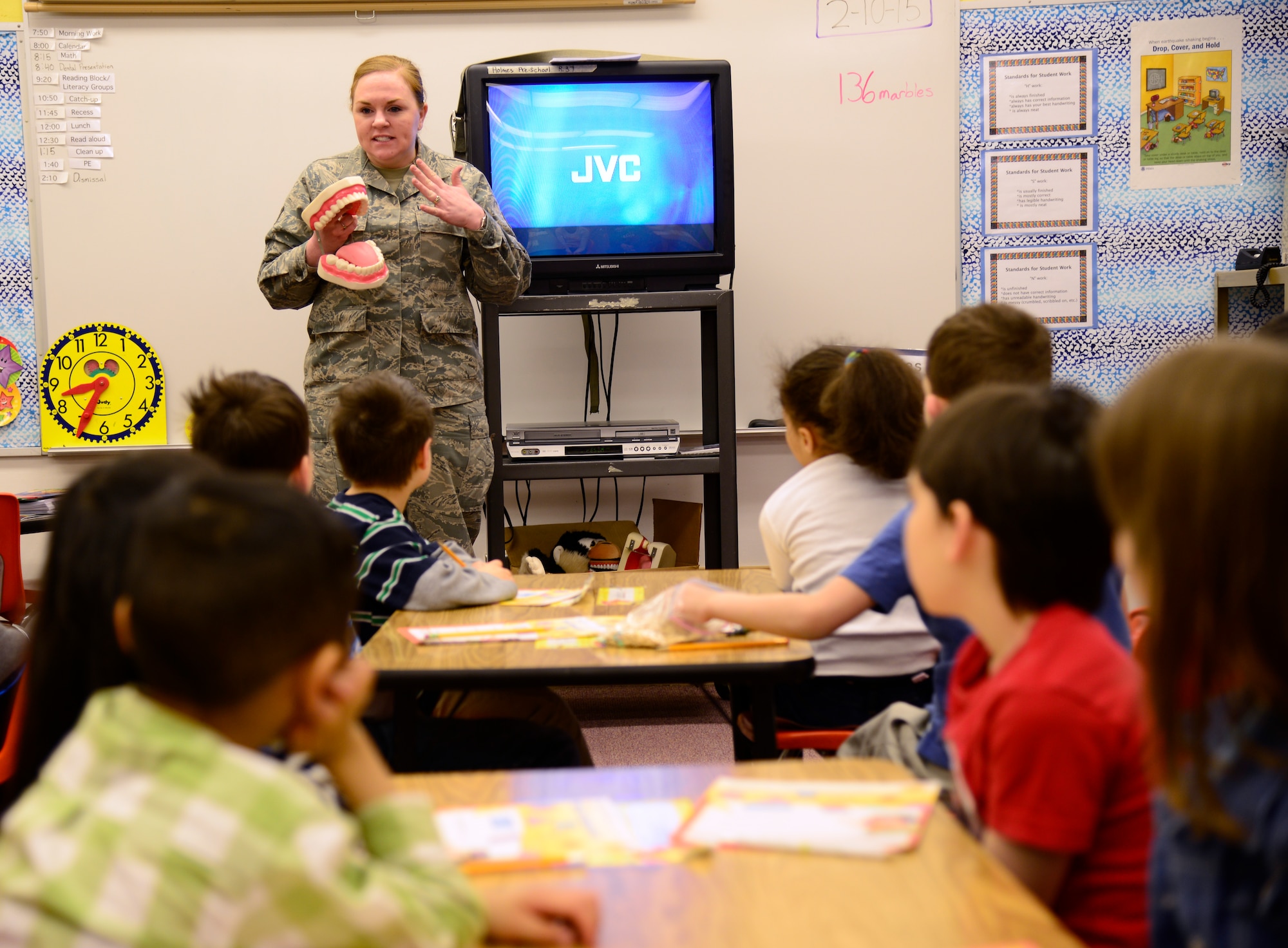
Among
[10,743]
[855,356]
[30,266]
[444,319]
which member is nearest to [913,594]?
[855,356]

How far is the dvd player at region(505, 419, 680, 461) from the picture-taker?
338 centimetres

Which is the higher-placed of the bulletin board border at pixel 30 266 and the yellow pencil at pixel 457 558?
the bulletin board border at pixel 30 266

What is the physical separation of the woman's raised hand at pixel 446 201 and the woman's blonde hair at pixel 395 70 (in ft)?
0.99

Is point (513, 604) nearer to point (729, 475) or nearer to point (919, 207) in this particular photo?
point (729, 475)

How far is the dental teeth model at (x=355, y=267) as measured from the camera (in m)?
2.82

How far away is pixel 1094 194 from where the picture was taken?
383 cm

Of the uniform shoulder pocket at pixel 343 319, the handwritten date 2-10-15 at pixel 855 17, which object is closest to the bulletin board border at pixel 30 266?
the uniform shoulder pocket at pixel 343 319

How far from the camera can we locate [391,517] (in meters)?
1.95

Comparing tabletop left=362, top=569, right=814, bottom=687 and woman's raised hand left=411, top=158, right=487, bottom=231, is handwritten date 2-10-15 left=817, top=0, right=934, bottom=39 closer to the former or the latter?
woman's raised hand left=411, top=158, right=487, bottom=231

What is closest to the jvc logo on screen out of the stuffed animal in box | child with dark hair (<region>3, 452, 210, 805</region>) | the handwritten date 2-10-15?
the handwritten date 2-10-15

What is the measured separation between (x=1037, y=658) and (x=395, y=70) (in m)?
2.60

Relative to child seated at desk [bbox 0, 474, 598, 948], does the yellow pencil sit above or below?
below

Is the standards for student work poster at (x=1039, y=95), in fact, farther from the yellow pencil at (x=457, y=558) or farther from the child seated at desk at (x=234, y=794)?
the child seated at desk at (x=234, y=794)

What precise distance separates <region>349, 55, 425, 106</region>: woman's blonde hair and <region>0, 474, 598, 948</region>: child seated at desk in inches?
97.4
